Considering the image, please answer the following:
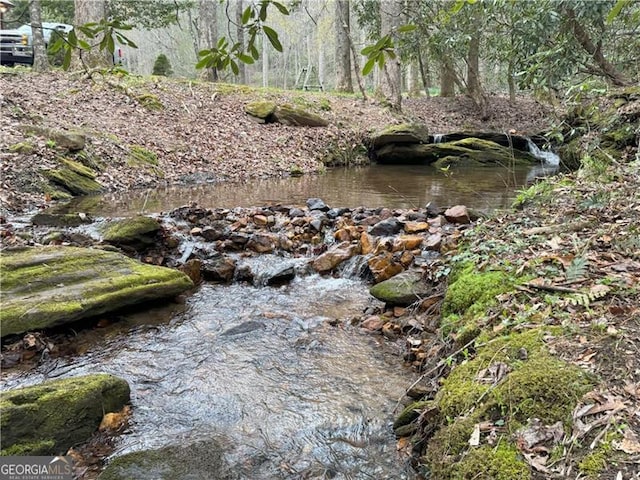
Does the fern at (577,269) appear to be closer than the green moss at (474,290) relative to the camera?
Yes

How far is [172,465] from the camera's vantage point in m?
2.49

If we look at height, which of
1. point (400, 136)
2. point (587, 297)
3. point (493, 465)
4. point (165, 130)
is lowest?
point (493, 465)

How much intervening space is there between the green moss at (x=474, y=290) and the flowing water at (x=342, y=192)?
145 inches

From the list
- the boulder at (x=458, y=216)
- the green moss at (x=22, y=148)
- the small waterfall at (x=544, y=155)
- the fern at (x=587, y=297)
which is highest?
the green moss at (x=22, y=148)

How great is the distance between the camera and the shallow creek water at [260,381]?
8.72 ft

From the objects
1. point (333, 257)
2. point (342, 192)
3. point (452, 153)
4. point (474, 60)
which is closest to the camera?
point (333, 257)

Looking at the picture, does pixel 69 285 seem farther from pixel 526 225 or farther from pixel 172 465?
pixel 526 225

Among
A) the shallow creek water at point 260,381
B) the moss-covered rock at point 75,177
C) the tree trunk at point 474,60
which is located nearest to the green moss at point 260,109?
the tree trunk at point 474,60

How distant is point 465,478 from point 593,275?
5.31 feet

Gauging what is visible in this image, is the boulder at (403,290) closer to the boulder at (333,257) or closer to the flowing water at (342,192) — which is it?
the boulder at (333,257)

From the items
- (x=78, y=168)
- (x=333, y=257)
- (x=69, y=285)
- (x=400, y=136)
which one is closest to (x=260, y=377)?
(x=69, y=285)

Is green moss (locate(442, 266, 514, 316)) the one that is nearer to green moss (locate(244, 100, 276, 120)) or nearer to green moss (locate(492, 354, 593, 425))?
green moss (locate(492, 354, 593, 425))

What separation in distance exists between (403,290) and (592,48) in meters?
5.29

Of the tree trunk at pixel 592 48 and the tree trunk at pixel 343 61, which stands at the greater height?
the tree trunk at pixel 343 61
